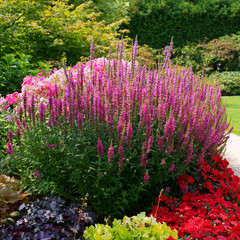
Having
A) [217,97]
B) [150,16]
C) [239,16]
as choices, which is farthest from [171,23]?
[217,97]

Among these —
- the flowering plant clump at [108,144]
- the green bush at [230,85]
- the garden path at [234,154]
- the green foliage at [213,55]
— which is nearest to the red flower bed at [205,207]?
the flowering plant clump at [108,144]

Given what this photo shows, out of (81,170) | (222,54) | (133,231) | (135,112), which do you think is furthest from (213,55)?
(133,231)

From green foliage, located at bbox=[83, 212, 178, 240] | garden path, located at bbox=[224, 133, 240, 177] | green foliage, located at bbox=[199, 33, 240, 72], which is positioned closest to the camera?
green foliage, located at bbox=[83, 212, 178, 240]

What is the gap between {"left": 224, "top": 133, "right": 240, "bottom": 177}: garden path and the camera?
490 cm

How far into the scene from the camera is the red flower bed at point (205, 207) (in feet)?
7.77

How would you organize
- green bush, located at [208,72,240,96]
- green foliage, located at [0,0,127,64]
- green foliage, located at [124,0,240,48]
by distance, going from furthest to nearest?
green foliage, located at [124,0,240,48] → green bush, located at [208,72,240,96] → green foliage, located at [0,0,127,64]

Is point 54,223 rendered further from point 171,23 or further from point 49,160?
point 171,23

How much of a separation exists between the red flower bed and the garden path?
3.49ft

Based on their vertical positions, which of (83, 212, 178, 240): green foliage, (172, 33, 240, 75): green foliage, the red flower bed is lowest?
the red flower bed

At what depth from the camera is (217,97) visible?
422 cm

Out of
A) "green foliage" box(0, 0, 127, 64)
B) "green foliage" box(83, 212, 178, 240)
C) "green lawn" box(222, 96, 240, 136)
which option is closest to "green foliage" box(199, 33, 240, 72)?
"green lawn" box(222, 96, 240, 136)

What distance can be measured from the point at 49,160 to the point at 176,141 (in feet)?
5.00

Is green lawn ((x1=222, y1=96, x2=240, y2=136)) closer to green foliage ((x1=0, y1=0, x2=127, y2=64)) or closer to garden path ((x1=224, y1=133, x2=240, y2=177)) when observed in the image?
garden path ((x1=224, y1=133, x2=240, y2=177))

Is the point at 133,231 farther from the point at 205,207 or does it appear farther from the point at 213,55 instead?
the point at 213,55
